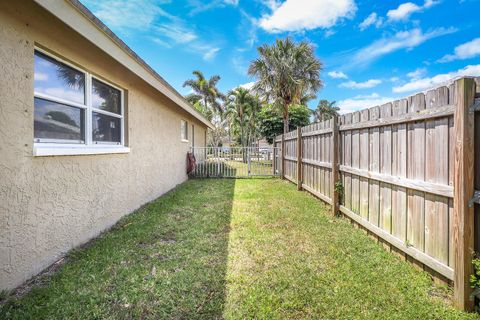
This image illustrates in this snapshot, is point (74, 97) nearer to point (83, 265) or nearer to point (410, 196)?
point (83, 265)

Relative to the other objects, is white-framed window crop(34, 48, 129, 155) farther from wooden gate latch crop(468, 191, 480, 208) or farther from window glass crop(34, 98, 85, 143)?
wooden gate latch crop(468, 191, 480, 208)

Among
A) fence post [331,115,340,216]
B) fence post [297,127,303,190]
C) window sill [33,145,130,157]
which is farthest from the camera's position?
fence post [297,127,303,190]

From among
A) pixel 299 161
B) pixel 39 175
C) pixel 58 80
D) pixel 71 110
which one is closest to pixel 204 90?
pixel 299 161

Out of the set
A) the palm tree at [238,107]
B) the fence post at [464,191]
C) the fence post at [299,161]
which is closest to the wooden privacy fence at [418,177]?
the fence post at [464,191]

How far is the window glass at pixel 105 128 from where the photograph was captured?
404 centimetres

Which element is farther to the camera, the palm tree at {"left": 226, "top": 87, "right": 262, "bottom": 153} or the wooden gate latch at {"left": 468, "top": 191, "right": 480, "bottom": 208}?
the palm tree at {"left": 226, "top": 87, "right": 262, "bottom": 153}

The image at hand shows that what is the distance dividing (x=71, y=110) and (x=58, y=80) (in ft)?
1.42

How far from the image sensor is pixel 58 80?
3.14 m

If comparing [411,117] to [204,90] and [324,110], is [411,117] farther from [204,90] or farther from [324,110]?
[324,110]

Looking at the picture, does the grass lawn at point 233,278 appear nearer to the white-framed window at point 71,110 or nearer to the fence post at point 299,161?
the white-framed window at point 71,110

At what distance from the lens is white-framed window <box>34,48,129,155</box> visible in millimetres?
2850

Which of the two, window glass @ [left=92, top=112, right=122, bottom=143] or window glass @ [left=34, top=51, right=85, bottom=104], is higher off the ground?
window glass @ [left=34, top=51, right=85, bottom=104]

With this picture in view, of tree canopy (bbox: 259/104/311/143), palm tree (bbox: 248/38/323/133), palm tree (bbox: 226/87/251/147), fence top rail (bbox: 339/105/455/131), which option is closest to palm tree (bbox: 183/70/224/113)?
palm tree (bbox: 226/87/251/147)

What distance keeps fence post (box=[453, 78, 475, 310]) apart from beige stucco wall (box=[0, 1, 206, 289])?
411 centimetres
